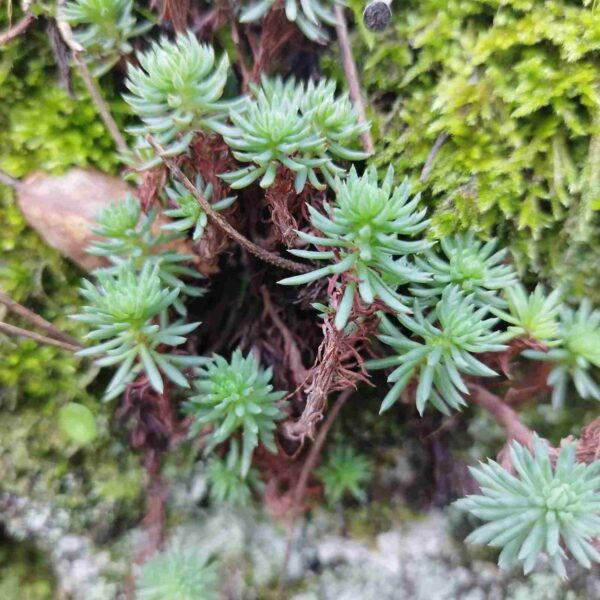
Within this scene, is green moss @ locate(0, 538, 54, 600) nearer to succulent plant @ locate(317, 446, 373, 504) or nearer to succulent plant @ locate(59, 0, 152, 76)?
succulent plant @ locate(317, 446, 373, 504)

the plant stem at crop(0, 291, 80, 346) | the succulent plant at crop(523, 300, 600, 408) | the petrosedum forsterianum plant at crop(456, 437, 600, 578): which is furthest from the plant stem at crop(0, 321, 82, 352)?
the succulent plant at crop(523, 300, 600, 408)

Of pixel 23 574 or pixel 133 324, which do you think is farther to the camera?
pixel 23 574

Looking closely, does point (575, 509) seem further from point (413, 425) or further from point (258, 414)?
point (258, 414)

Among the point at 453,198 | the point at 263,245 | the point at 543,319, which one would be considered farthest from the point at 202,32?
the point at 543,319

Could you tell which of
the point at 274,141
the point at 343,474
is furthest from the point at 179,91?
the point at 343,474

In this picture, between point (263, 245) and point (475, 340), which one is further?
point (263, 245)

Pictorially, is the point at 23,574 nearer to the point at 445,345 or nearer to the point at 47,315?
the point at 47,315
